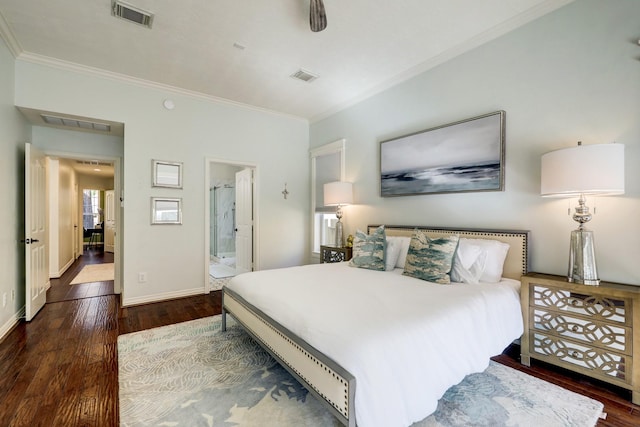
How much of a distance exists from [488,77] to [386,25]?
113 centimetres

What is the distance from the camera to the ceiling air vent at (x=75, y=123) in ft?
11.7

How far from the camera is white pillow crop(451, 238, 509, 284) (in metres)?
2.54

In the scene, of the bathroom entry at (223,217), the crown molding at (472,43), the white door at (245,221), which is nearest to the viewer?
the crown molding at (472,43)

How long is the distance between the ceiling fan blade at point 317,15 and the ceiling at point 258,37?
222 millimetres

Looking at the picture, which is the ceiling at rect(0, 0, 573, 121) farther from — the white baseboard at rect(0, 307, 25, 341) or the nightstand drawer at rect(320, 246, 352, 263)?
the white baseboard at rect(0, 307, 25, 341)

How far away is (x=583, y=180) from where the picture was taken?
1974 mm

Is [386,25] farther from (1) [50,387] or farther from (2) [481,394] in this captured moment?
(1) [50,387]

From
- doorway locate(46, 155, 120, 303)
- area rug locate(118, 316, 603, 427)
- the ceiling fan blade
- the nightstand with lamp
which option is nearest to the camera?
area rug locate(118, 316, 603, 427)

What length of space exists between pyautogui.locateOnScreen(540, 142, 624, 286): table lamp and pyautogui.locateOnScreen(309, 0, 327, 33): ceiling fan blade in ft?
6.69

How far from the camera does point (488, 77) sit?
2867mm

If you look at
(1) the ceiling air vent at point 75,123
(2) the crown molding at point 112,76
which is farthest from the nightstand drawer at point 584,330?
(1) the ceiling air vent at point 75,123

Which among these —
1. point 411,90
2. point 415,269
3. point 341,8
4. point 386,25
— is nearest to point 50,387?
point 415,269

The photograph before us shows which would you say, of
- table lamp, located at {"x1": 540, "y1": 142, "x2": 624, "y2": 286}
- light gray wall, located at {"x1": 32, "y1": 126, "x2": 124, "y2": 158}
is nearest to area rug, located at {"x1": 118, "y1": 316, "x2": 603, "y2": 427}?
table lamp, located at {"x1": 540, "y1": 142, "x2": 624, "y2": 286}

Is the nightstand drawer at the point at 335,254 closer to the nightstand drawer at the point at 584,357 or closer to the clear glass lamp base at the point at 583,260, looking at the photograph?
the nightstand drawer at the point at 584,357
